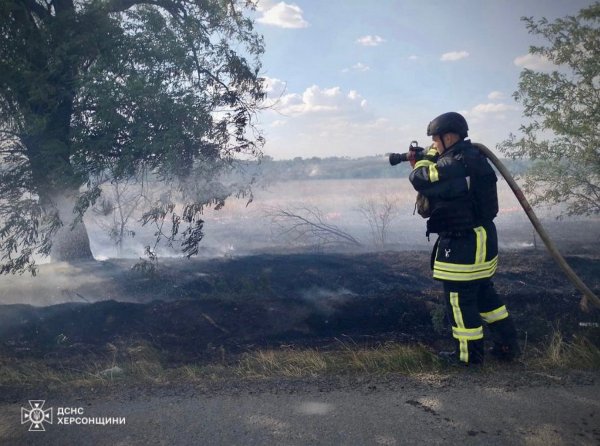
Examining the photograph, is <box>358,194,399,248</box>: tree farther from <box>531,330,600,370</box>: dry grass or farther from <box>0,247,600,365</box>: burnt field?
<box>531,330,600,370</box>: dry grass

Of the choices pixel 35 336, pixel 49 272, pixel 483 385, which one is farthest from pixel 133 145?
pixel 483 385

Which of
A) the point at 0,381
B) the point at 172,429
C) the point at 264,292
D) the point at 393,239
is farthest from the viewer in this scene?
the point at 393,239

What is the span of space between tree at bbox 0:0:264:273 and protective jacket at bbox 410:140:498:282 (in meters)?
3.77

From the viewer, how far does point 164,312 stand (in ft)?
22.1

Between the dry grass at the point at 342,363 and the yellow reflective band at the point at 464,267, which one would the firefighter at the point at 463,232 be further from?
the dry grass at the point at 342,363

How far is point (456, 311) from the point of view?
169 inches

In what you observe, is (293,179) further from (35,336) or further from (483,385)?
(483,385)

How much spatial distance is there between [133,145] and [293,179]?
78.5 feet

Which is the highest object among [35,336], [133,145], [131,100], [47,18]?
[47,18]

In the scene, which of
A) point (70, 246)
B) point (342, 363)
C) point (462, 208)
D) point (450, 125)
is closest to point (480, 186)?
point (462, 208)

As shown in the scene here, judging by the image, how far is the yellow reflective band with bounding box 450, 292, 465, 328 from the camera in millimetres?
4262

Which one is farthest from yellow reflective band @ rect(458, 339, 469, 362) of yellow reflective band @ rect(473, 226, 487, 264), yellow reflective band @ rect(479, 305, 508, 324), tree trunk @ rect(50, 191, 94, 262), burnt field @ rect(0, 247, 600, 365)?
tree trunk @ rect(50, 191, 94, 262)

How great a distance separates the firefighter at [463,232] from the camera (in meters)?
4.23

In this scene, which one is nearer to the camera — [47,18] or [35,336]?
[35,336]
